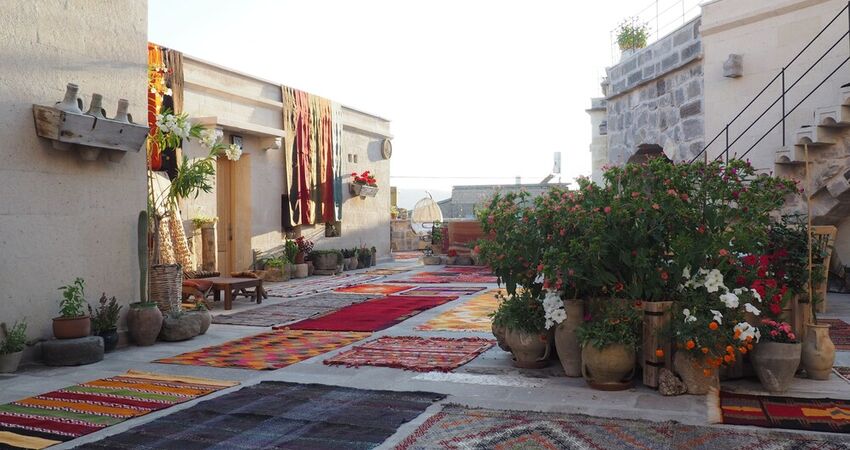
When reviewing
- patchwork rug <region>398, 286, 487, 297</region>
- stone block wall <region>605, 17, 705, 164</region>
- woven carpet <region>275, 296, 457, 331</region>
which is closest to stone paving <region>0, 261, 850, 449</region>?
woven carpet <region>275, 296, 457, 331</region>

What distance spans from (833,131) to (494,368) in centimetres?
562

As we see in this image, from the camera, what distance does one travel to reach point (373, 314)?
337 inches

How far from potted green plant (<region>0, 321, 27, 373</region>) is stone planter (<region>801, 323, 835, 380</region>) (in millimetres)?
5571

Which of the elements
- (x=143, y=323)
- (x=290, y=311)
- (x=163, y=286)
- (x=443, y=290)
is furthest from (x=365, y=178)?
(x=143, y=323)

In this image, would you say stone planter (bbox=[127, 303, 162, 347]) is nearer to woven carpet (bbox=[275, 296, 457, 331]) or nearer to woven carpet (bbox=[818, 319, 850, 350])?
woven carpet (bbox=[275, 296, 457, 331])

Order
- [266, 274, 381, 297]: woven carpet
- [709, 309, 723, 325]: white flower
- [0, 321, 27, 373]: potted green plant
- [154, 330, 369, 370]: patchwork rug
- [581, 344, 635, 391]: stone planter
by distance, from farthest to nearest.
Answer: [266, 274, 381, 297]: woven carpet → [154, 330, 369, 370]: patchwork rug → [0, 321, 27, 373]: potted green plant → [581, 344, 635, 391]: stone planter → [709, 309, 723, 325]: white flower

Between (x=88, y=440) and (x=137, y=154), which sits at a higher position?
(x=137, y=154)

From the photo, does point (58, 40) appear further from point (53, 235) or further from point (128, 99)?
point (53, 235)

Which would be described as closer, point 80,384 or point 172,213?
point 80,384

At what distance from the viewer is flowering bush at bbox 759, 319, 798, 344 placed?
4578mm

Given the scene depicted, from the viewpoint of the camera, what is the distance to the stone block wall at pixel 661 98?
426 inches

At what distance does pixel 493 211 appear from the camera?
18.4 ft

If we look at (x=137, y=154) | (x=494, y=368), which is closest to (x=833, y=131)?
(x=494, y=368)

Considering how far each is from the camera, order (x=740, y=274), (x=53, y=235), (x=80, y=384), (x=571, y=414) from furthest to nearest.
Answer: (x=53, y=235), (x=80, y=384), (x=740, y=274), (x=571, y=414)
